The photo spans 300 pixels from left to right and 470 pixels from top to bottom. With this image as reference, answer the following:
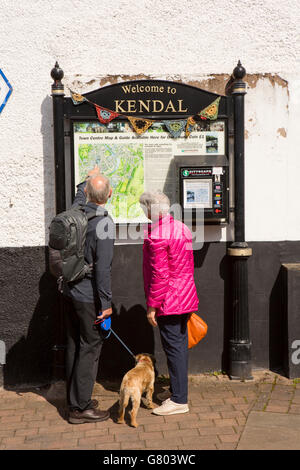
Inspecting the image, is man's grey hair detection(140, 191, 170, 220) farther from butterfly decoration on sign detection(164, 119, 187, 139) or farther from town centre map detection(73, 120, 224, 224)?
butterfly decoration on sign detection(164, 119, 187, 139)

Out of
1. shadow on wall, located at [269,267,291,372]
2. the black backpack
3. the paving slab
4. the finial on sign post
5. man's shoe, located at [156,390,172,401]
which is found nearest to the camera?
the paving slab

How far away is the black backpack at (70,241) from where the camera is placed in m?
4.38

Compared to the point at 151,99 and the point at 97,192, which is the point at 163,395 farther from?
the point at 151,99

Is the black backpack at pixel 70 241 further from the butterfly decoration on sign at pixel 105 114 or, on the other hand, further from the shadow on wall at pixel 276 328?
the shadow on wall at pixel 276 328

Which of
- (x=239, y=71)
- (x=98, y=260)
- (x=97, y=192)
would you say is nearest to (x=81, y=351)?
(x=98, y=260)

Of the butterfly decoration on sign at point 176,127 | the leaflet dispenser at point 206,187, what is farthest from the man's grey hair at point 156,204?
the butterfly decoration on sign at point 176,127

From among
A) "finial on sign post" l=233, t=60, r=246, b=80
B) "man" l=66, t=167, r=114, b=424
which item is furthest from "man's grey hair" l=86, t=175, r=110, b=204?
"finial on sign post" l=233, t=60, r=246, b=80

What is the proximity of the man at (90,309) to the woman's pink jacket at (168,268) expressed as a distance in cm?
35

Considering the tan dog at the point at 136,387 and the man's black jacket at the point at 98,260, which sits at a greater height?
the man's black jacket at the point at 98,260

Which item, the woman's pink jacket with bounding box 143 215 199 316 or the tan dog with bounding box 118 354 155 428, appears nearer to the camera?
the tan dog with bounding box 118 354 155 428

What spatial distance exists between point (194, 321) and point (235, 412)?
82cm

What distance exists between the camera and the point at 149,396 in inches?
189

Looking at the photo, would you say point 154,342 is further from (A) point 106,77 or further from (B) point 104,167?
(A) point 106,77

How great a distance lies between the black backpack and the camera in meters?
4.38
